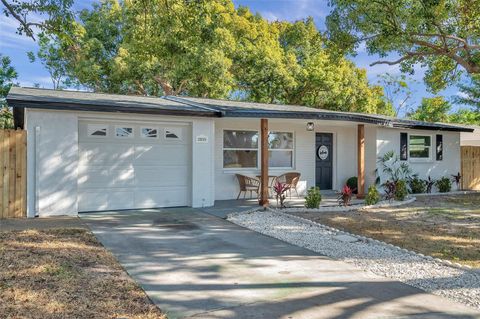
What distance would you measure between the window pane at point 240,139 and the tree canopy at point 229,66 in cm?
637

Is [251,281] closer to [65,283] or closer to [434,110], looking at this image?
[65,283]

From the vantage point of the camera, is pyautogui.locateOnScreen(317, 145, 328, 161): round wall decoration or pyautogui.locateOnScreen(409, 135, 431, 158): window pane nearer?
pyautogui.locateOnScreen(317, 145, 328, 161): round wall decoration

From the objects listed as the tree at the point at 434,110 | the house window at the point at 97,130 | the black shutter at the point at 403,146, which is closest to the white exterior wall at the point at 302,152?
the black shutter at the point at 403,146

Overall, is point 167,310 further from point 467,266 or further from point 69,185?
point 69,185

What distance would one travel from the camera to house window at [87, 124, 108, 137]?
9489mm

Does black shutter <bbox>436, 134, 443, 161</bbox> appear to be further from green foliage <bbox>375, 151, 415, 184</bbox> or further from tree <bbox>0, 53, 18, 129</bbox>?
tree <bbox>0, 53, 18, 129</bbox>

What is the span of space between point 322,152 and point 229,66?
852 centimetres

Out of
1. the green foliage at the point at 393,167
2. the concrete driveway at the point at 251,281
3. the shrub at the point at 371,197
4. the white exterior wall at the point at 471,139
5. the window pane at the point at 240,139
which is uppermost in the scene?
the white exterior wall at the point at 471,139

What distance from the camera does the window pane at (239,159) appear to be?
12.3m

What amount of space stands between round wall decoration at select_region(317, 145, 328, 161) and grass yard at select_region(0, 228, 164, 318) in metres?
9.44

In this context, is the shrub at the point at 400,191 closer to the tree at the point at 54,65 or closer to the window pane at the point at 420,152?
the window pane at the point at 420,152

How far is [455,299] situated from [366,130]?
34.0 feet

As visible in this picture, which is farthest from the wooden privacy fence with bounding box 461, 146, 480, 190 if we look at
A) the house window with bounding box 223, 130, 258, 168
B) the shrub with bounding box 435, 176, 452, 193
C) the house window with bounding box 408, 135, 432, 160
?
the house window with bounding box 223, 130, 258, 168

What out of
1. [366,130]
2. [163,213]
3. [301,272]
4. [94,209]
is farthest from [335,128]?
[301,272]
